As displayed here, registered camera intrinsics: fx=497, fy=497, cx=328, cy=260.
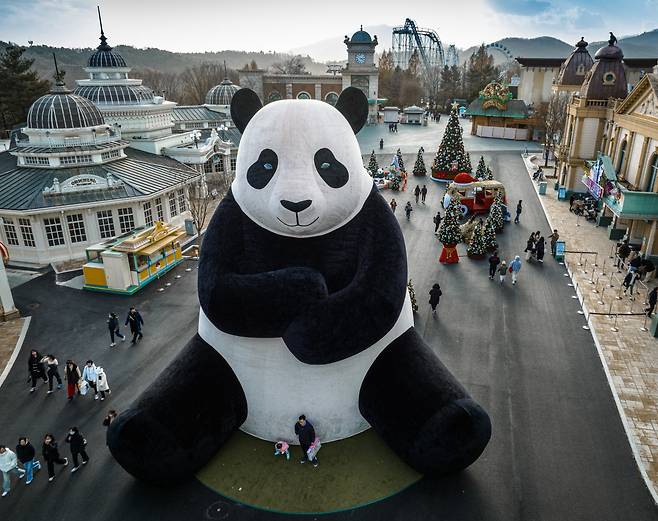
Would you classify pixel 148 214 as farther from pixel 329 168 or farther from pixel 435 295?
pixel 329 168

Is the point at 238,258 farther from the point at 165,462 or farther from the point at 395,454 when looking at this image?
the point at 395,454

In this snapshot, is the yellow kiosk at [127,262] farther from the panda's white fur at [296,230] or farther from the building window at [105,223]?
the panda's white fur at [296,230]

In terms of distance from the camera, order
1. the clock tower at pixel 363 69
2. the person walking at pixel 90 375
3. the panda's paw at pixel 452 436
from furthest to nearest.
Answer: the clock tower at pixel 363 69
the person walking at pixel 90 375
the panda's paw at pixel 452 436

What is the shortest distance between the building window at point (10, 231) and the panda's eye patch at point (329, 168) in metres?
19.0

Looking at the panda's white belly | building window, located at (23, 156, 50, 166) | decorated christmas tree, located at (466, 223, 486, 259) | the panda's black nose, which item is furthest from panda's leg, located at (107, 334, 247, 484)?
building window, located at (23, 156, 50, 166)

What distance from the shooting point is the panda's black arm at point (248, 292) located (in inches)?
307

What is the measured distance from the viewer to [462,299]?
18.0 m

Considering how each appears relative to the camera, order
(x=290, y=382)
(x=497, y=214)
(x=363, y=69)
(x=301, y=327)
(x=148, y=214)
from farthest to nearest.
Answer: (x=363, y=69), (x=497, y=214), (x=148, y=214), (x=290, y=382), (x=301, y=327)

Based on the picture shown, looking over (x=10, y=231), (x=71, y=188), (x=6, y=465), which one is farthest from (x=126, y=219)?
(x=6, y=465)

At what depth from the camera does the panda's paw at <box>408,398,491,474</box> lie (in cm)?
795

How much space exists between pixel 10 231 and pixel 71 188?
325cm

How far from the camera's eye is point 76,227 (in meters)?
22.1

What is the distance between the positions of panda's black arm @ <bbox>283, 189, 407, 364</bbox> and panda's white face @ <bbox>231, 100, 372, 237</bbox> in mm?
630

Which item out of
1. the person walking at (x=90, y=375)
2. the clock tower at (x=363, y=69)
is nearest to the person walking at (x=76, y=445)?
the person walking at (x=90, y=375)
